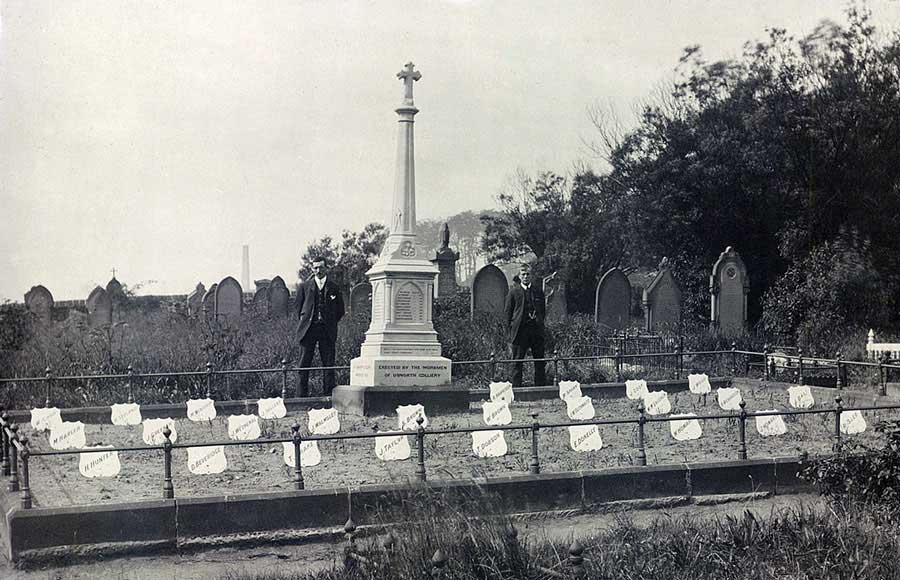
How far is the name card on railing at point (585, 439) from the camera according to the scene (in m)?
10.0

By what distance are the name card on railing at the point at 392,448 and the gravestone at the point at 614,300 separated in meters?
18.7

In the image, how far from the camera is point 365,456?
10.6 m

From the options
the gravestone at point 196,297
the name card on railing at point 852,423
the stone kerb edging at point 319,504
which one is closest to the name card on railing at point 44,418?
the stone kerb edging at point 319,504

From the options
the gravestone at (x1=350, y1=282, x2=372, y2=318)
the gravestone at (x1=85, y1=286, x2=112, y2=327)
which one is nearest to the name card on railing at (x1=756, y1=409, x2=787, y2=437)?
the gravestone at (x1=350, y1=282, x2=372, y2=318)

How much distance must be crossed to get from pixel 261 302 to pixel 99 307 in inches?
195

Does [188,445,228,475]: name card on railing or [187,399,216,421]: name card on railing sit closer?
[188,445,228,475]: name card on railing

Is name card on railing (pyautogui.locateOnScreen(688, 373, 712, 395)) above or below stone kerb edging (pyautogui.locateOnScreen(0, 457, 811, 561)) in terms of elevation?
above

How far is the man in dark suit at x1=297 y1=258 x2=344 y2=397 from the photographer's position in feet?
53.4

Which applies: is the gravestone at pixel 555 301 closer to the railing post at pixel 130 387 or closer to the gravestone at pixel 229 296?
the gravestone at pixel 229 296

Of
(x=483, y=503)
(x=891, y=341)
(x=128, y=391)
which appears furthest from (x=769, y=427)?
(x=891, y=341)

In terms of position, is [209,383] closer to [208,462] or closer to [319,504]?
[208,462]

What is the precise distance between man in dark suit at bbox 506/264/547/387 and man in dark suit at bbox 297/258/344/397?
3392mm

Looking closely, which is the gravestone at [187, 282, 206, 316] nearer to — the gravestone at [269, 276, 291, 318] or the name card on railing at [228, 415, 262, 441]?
the gravestone at [269, 276, 291, 318]

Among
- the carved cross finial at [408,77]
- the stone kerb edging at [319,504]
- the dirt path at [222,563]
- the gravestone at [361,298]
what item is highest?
the carved cross finial at [408,77]
